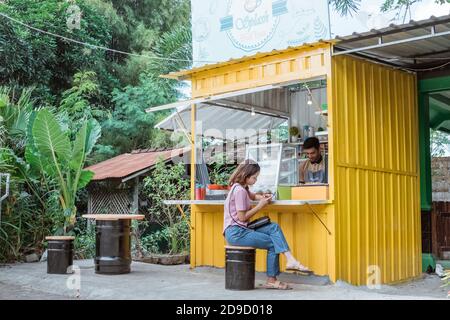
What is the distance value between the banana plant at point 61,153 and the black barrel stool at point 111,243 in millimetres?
1802

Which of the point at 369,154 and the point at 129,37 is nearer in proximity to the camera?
the point at 369,154

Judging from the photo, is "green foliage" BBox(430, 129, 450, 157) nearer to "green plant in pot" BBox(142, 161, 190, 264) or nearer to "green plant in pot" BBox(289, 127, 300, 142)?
"green plant in pot" BBox(142, 161, 190, 264)

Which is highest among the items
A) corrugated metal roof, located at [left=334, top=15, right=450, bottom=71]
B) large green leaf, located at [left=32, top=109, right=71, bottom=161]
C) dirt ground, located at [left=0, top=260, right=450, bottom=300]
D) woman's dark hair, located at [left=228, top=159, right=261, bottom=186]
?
corrugated metal roof, located at [left=334, top=15, right=450, bottom=71]

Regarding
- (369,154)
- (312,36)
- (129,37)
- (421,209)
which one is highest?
(129,37)

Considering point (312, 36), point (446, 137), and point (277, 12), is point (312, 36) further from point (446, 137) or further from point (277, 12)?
point (446, 137)

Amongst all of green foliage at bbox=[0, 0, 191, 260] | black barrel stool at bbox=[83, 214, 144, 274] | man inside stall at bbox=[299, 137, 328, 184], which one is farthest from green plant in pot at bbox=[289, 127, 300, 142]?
green foliage at bbox=[0, 0, 191, 260]

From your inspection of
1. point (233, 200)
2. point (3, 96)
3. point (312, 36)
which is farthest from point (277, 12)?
point (3, 96)

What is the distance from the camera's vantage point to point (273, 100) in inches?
395

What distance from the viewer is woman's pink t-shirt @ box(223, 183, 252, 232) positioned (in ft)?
22.8

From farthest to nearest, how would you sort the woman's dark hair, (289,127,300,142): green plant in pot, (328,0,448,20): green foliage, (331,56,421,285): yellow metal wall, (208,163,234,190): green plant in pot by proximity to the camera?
1. (208,163,234,190): green plant in pot
2. (328,0,448,20): green foliage
3. (289,127,300,142): green plant in pot
4. (331,56,421,285): yellow metal wall
5. the woman's dark hair

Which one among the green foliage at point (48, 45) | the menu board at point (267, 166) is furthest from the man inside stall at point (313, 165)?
the green foliage at point (48, 45)

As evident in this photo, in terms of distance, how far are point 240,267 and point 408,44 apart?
142 inches

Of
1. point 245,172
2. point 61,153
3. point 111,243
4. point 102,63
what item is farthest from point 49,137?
point 102,63
